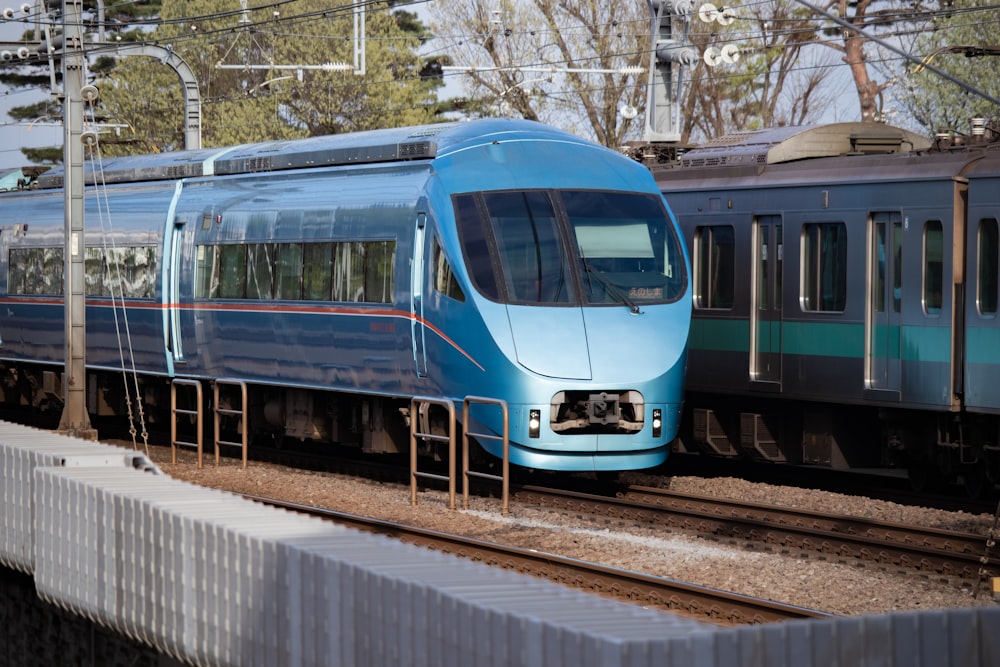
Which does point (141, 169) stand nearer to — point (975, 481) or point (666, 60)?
point (666, 60)

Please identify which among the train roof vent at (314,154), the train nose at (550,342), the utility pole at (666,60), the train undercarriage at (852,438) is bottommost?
the train undercarriage at (852,438)

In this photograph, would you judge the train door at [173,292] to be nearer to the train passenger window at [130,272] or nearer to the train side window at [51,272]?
the train passenger window at [130,272]

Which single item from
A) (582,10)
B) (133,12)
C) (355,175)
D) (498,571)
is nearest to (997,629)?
(498,571)

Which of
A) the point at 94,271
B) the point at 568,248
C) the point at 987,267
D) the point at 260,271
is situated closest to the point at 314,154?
the point at 260,271

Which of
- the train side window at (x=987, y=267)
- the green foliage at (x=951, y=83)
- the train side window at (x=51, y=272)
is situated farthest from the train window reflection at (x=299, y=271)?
the green foliage at (x=951, y=83)

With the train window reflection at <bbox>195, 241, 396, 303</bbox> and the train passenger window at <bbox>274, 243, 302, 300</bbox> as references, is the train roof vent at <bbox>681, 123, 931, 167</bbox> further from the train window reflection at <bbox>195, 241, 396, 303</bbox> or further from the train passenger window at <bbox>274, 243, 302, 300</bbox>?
the train passenger window at <bbox>274, 243, 302, 300</bbox>

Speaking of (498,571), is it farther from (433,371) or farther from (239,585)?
(433,371)

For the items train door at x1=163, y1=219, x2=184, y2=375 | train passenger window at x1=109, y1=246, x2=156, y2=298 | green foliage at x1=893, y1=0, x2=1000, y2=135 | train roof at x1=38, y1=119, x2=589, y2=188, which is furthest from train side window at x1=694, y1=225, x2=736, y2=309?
green foliage at x1=893, y1=0, x2=1000, y2=135

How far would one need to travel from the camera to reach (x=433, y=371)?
52.4ft

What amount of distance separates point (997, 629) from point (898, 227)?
1068 centimetres

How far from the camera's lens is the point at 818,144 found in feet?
62.4

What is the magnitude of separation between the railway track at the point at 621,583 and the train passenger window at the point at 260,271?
5.20 meters

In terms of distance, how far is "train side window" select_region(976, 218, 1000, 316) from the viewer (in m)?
15.7

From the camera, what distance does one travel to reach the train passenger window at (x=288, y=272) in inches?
717
